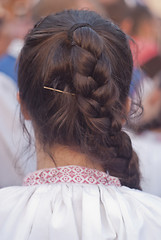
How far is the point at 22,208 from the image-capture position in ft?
3.35

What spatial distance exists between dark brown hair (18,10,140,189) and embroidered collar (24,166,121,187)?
0.04 metres

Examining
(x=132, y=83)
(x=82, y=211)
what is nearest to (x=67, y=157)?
(x=82, y=211)

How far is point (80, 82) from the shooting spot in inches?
39.0

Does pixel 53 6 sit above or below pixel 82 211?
above

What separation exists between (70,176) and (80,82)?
24 cm

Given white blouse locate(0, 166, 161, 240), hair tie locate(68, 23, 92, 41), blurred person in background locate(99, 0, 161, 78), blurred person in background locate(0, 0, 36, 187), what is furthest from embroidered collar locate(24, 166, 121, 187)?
blurred person in background locate(99, 0, 161, 78)

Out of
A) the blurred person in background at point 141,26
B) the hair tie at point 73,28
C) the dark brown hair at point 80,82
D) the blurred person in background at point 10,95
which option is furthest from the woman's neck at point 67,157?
the blurred person in background at point 141,26

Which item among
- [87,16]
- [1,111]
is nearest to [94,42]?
[87,16]

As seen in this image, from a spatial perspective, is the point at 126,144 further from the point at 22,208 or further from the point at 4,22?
the point at 4,22

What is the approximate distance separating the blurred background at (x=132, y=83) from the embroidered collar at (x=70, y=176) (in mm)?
164

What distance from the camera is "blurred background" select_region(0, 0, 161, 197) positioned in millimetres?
1675

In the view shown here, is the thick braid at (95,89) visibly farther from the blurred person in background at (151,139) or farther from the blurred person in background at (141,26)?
the blurred person in background at (141,26)

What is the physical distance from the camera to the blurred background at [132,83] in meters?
1.67

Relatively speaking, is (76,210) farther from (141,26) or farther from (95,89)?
(141,26)
